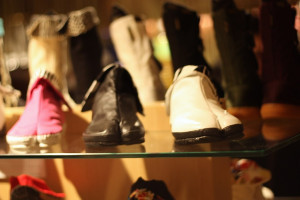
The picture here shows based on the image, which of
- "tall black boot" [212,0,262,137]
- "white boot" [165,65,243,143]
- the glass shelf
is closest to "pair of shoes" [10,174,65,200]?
the glass shelf

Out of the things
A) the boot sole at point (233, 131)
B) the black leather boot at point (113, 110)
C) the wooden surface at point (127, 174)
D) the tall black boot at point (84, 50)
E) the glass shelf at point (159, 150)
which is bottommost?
the wooden surface at point (127, 174)

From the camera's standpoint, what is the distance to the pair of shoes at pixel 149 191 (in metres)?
0.87

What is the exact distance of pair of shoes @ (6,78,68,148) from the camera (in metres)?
0.82

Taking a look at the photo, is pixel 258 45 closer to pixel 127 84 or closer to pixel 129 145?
pixel 127 84

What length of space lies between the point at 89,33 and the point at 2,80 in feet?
1.15

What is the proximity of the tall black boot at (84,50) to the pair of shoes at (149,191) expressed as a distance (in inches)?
14.9

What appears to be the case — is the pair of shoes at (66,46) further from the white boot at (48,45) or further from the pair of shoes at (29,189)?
the pair of shoes at (29,189)

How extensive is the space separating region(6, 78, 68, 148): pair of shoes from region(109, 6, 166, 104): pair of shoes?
244mm

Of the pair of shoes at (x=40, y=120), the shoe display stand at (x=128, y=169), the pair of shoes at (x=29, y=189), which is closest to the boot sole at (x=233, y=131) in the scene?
the shoe display stand at (x=128, y=169)

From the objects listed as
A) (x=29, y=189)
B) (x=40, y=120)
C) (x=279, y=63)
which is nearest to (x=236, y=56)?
(x=279, y=63)

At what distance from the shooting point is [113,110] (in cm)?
83

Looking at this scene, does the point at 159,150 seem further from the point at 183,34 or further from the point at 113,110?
the point at 183,34

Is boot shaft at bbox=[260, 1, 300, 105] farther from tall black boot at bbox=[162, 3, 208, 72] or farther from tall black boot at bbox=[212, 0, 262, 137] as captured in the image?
tall black boot at bbox=[162, 3, 208, 72]

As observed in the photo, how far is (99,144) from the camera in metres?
0.77
